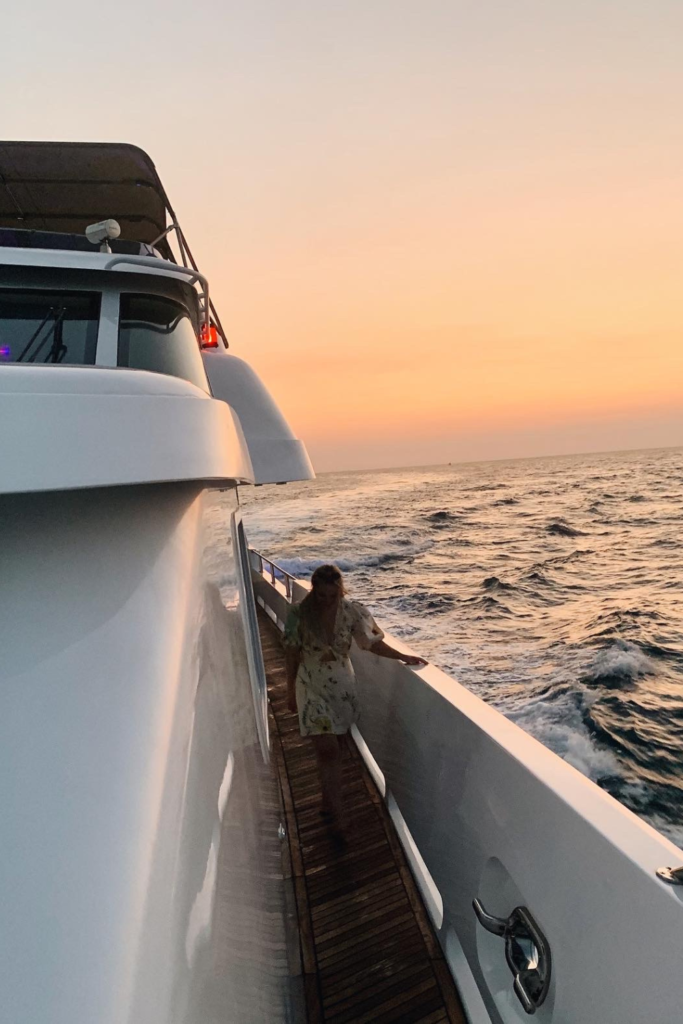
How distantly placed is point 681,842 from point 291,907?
3576 millimetres

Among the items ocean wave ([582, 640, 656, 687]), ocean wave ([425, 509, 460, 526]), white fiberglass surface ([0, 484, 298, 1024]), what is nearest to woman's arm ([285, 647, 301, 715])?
white fiberglass surface ([0, 484, 298, 1024])

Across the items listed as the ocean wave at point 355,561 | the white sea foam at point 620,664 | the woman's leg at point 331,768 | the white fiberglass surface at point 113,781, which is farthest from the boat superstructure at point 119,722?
the ocean wave at point 355,561

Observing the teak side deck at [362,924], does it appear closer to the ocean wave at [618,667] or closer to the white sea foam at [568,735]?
the white sea foam at [568,735]

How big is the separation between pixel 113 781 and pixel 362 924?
2.53 m

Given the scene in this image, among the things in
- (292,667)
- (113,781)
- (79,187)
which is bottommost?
(292,667)

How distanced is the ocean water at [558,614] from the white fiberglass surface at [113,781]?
16.6 feet

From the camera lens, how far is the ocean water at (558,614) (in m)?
6.30

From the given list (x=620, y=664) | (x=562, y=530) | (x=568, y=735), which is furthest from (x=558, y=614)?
(x=562, y=530)

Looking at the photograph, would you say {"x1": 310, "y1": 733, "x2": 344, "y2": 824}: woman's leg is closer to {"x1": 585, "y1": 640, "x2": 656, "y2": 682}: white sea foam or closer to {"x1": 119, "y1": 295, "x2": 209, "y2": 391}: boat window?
{"x1": 119, "y1": 295, "x2": 209, "y2": 391}: boat window

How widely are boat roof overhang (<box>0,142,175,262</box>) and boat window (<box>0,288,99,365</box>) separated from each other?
7.89 ft

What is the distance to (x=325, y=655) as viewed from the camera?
122 inches

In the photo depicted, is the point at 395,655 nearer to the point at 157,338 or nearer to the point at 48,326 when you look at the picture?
the point at 157,338

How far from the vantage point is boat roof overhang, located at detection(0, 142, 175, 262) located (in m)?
3.84

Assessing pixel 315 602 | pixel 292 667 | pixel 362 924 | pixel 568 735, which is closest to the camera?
pixel 362 924
